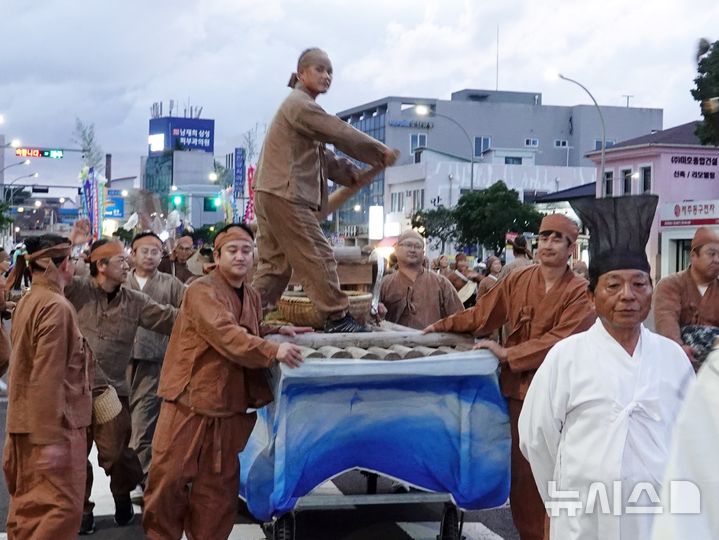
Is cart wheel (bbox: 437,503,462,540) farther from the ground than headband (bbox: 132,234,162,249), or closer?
closer

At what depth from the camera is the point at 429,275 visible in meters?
7.94

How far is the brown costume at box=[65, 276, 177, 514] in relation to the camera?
6543 mm

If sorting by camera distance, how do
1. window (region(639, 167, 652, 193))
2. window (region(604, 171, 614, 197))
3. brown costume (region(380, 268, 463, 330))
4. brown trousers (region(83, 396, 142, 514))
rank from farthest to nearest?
window (region(604, 171, 614, 197)) < window (region(639, 167, 652, 193)) < brown costume (region(380, 268, 463, 330)) < brown trousers (region(83, 396, 142, 514))

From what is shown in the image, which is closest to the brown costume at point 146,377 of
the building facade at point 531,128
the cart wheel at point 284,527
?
the cart wheel at point 284,527

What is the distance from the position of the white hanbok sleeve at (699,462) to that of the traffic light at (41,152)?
4820 cm

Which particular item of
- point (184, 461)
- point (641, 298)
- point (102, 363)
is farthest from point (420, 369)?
point (102, 363)

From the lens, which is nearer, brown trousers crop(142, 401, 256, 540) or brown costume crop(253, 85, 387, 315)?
brown trousers crop(142, 401, 256, 540)

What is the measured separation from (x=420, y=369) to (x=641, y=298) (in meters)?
1.62

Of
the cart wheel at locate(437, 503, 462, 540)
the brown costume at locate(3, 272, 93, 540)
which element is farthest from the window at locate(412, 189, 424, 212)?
the brown costume at locate(3, 272, 93, 540)

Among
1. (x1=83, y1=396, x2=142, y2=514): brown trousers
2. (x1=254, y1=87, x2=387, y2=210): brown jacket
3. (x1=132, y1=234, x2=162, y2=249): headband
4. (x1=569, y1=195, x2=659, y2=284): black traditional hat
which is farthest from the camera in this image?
(x1=132, y1=234, x2=162, y2=249): headband

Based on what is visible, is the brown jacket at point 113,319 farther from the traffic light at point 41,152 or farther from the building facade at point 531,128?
the building facade at point 531,128

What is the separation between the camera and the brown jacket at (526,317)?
5156 millimetres

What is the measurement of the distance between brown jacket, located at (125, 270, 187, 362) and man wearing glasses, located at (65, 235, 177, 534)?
0.55 meters
